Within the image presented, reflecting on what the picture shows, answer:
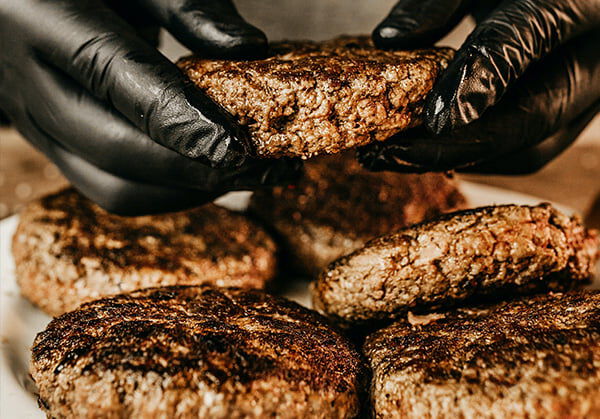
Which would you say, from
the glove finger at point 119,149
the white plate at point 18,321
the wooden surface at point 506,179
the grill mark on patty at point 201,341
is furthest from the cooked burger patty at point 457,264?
the wooden surface at point 506,179

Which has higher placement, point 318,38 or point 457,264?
point 457,264

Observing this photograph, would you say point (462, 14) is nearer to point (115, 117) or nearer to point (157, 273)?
point (115, 117)

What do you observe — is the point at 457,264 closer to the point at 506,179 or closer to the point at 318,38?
the point at 318,38

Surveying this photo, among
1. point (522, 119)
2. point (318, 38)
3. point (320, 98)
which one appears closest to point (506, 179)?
point (318, 38)

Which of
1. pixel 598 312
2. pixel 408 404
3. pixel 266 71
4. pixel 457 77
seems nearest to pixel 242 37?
pixel 266 71

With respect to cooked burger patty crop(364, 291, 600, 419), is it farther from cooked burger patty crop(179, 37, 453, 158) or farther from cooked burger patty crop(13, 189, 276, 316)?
cooked burger patty crop(13, 189, 276, 316)
